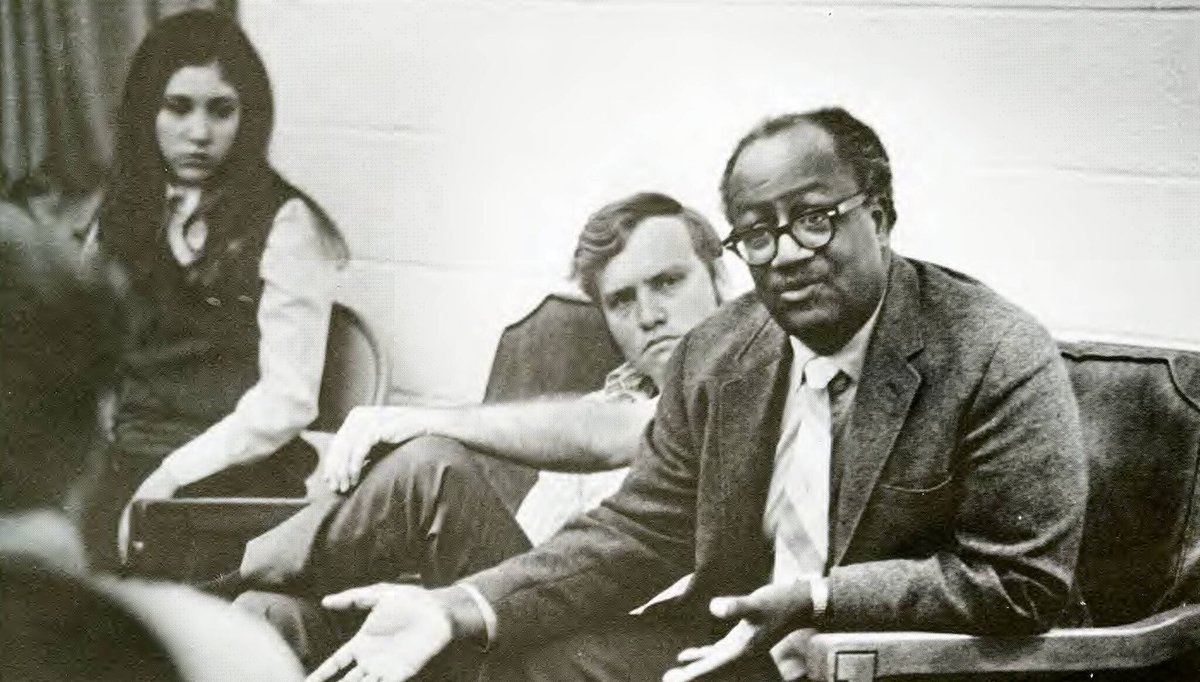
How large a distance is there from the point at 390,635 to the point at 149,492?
55 cm

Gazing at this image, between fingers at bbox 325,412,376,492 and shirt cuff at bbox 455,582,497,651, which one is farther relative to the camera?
fingers at bbox 325,412,376,492

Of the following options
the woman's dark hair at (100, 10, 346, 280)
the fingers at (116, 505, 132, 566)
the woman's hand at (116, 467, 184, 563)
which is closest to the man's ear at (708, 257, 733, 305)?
the woman's dark hair at (100, 10, 346, 280)

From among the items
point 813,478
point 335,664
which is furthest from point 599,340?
point 335,664

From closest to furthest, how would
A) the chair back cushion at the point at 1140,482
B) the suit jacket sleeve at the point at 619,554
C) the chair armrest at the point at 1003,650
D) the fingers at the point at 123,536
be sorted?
the chair armrest at the point at 1003,650 → the chair back cushion at the point at 1140,482 → the suit jacket sleeve at the point at 619,554 → the fingers at the point at 123,536

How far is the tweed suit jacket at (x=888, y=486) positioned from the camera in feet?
7.84

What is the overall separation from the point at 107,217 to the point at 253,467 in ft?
1.78

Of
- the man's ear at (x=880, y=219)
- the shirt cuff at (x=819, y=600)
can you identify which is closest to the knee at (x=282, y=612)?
the shirt cuff at (x=819, y=600)

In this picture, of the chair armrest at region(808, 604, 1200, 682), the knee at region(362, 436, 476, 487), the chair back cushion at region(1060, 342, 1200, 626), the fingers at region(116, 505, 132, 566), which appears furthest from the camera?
the fingers at region(116, 505, 132, 566)

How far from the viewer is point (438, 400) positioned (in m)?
2.79

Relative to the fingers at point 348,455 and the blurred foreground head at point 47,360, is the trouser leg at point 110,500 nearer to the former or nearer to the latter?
the blurred foreground head at point 47,360

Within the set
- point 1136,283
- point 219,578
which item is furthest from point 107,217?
point 1136,283

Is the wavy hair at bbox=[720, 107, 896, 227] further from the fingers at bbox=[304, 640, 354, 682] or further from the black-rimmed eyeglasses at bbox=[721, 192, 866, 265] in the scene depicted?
the fingers at bbox=[304, 640, 354, 682]

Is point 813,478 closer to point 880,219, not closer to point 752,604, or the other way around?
point 752,604

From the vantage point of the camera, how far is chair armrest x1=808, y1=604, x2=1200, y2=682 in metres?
2.28
